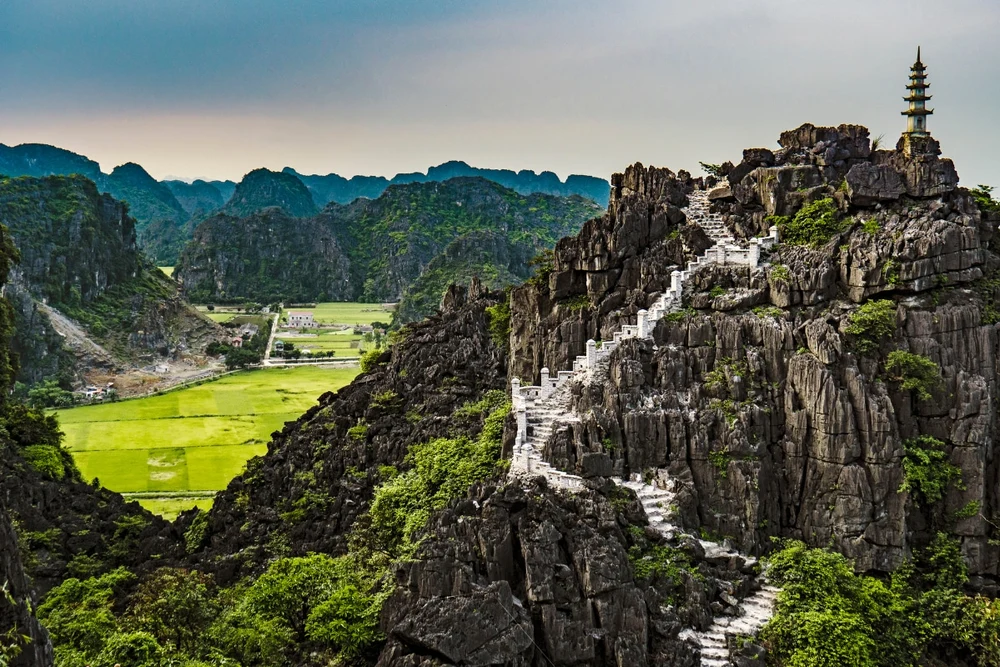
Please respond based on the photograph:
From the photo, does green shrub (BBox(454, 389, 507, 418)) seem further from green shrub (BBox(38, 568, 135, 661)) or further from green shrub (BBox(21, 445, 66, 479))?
green shrub (BBox(21, 445, 66, 479))

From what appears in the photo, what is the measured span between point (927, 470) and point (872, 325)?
17.7 feet

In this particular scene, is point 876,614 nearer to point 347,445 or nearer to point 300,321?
point 347,445

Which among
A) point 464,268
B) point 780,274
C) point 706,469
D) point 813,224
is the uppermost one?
point 464,268

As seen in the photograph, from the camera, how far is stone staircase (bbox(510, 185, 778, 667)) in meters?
28.9

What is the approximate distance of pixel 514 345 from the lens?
42938 millimetres

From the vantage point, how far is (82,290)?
144 metres

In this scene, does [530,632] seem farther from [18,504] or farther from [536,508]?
[18,504]

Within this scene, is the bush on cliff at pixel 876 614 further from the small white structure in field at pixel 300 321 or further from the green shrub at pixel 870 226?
the small white structure in field at pixel 300 321

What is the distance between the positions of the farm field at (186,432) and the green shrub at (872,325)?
47.3m

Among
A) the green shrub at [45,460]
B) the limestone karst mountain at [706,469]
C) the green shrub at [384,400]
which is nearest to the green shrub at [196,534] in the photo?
the limestone karst mountain at [706,469]

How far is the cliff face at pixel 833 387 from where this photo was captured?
31.5 m

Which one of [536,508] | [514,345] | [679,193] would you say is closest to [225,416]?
[514,345]

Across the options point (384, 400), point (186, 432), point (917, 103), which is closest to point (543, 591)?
point (384, 400)

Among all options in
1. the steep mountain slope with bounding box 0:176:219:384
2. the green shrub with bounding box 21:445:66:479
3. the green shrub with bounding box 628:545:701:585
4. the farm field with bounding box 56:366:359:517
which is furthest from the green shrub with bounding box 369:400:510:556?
the steep mountain slope with bounding box 0:176:219:384
